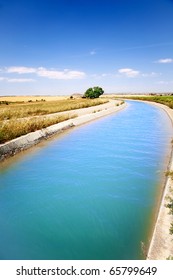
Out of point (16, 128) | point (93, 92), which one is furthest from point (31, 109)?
point (93, 92)

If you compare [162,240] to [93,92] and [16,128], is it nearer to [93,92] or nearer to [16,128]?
[16,128]

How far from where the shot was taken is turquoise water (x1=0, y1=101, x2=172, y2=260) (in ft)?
15.1

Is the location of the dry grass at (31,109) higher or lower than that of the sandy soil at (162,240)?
higher

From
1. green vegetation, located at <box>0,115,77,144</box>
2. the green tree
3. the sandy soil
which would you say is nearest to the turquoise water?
the sandy soil

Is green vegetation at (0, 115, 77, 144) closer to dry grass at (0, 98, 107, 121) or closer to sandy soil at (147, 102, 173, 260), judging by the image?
dry grass at (0, 98, 107, 121)

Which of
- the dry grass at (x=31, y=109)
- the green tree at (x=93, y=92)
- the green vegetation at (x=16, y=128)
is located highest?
the green tree at (x=93, y=92)

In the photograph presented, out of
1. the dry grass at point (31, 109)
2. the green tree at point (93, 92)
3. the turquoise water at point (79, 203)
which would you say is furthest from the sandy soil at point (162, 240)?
the green tree at point (93, 92)

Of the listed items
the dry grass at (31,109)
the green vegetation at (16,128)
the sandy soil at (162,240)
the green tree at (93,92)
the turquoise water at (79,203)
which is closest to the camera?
the sandy soil at (162,240)

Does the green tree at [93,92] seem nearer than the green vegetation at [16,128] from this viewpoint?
No

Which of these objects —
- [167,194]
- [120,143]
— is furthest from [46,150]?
[167,194]

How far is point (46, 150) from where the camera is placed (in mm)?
11758

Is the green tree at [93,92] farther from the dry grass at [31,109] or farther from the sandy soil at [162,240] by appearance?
the sandy soil at [162,240]

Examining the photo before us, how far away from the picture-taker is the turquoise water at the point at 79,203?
15.1ft
